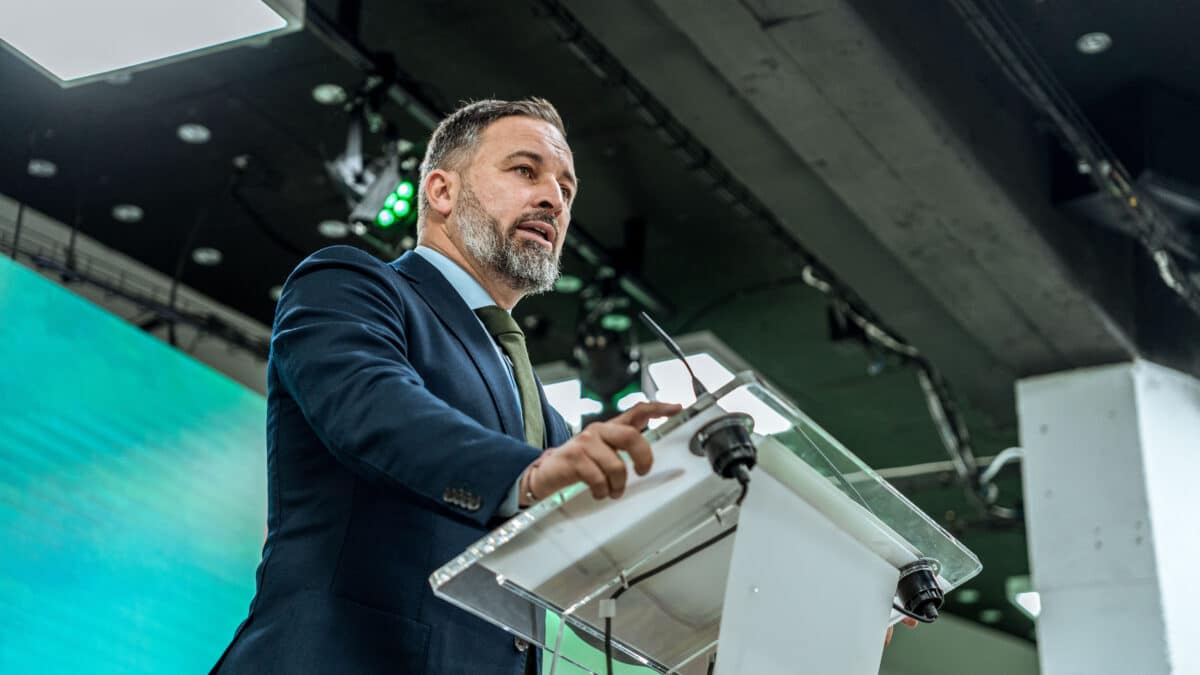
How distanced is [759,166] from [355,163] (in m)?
1.61

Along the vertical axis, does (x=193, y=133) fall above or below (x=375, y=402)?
above

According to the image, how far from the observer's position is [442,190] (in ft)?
5.91

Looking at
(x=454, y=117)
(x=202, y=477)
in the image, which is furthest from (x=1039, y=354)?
(x=454, y=117)

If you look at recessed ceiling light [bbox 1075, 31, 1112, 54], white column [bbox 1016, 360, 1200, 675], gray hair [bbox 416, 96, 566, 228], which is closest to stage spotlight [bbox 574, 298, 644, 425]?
white column [bbox 1016, 360, 1200, 675]

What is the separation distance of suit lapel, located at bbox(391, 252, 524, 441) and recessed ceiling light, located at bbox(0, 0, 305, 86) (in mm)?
1879

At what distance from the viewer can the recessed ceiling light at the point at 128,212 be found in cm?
630

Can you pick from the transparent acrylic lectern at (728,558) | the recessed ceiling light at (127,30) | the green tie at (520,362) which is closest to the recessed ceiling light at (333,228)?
the recessed ceiling light at (127,30)

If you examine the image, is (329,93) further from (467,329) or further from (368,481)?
(368,481)

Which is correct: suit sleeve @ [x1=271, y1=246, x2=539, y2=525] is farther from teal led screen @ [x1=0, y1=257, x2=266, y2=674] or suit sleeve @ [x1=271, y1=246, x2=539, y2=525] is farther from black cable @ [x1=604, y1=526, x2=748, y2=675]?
teal led screen @ [x1=0, y1=257, x2=266, y2=674]

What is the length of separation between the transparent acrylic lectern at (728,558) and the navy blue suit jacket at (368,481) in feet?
0.22

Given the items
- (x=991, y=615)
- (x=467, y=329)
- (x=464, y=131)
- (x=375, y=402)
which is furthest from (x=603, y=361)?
(x=991, y=615)

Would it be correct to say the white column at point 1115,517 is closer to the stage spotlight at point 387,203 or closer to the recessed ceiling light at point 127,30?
the stage spotlight at point 387,203

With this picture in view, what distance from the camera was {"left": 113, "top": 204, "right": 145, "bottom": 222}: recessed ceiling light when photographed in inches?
Result: 248

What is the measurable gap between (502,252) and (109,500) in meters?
2.51
